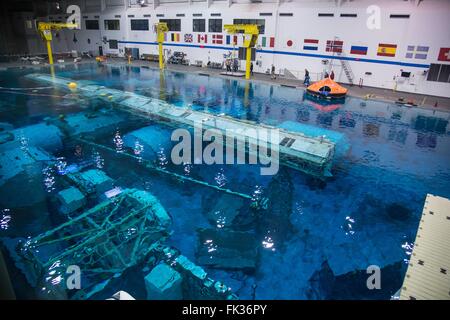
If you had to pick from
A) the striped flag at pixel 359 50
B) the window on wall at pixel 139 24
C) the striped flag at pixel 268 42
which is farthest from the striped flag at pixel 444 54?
the window on wall at pixel 139 24

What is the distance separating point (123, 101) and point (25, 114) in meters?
5.48

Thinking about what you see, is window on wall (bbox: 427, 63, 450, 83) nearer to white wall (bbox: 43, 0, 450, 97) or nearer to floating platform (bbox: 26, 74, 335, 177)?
white wall (bbox: 43, 0, 450, 97)

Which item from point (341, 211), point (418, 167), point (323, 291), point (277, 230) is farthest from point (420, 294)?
point (418, 167)

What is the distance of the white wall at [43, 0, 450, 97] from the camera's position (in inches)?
858

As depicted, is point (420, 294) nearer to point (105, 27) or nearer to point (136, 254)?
point (136, 254)

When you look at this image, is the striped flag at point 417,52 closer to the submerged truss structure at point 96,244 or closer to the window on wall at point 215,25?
the window on wall at point 215,25

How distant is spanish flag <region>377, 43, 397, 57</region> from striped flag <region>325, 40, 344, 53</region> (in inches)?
119

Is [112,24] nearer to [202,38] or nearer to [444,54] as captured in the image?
[202,38]

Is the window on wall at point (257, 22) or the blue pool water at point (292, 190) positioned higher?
the window on wall at point (257, 22)

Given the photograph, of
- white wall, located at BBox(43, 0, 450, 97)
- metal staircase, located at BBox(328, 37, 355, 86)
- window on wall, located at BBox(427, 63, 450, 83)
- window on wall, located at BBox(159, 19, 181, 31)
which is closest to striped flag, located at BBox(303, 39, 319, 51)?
white wall, located at BBox(43, 0, 450, 97)

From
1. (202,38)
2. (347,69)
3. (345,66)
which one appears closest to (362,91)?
(347,69)

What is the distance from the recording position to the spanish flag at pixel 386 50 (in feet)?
Answer: 76.6

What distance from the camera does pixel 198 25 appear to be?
32.4 meters

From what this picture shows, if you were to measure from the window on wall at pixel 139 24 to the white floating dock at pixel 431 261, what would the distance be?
37.3 m
